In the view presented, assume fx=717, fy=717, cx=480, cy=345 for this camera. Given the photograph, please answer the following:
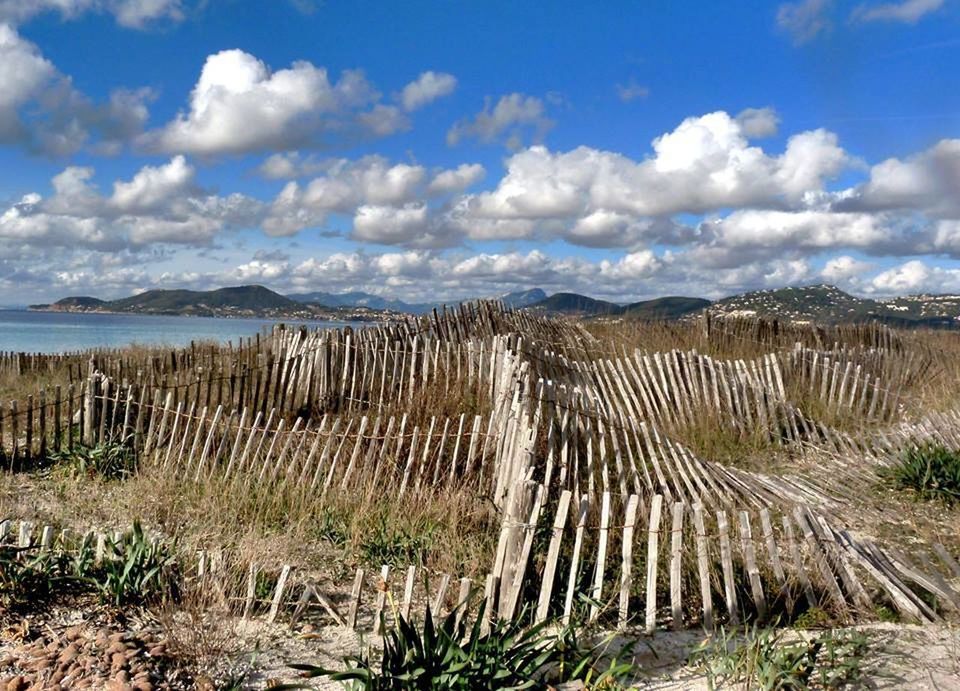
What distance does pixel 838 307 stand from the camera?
69.3 ft

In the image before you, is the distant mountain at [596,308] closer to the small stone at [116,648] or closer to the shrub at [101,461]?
the shrub at [101,461]

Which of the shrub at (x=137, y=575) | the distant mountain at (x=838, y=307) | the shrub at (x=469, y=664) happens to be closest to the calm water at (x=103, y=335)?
the shrub at (x=137, y=575)

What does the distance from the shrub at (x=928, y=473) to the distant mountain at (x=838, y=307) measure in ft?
28.6

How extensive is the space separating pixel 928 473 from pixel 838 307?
16660 mm

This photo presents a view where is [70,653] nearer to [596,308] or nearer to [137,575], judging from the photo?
[137,575]

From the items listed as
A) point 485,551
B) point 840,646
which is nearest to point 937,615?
point 840,646

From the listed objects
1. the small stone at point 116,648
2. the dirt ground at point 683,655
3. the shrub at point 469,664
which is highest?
the shrub at point 469,664

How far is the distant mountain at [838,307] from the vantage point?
17591 millimetres

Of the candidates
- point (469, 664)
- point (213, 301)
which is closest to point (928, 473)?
point (469, 664)

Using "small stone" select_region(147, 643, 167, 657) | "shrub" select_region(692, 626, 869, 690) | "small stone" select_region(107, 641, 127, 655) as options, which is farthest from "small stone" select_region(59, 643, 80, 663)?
"shrub" select_region(692, 626, 869, 690)

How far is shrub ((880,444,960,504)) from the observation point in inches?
234

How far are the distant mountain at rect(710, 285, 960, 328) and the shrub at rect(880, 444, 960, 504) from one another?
343 inches

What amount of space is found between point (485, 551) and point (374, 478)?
1.30 meters

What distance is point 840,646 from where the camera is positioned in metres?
3.19
